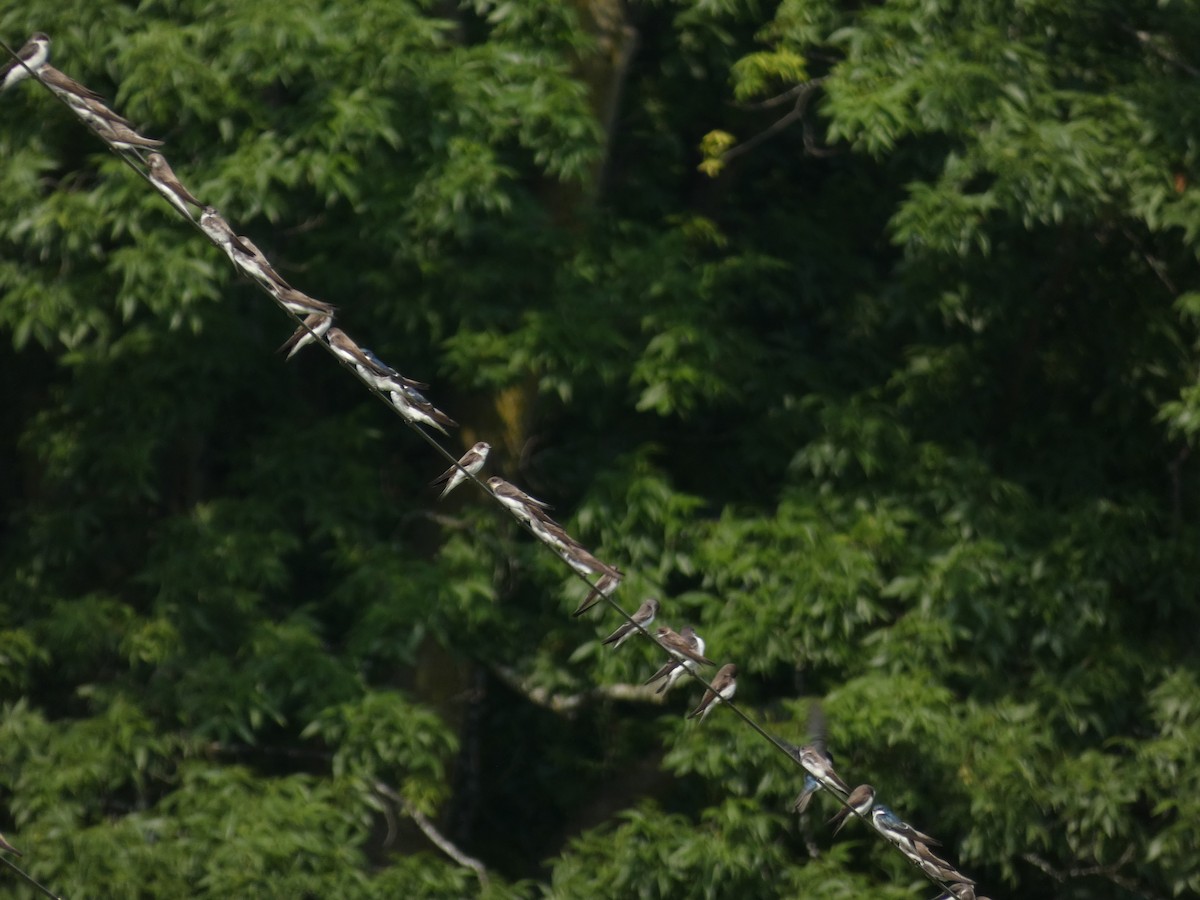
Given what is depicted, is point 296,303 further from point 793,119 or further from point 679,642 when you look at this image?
point 793,119

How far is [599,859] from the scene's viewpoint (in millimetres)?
8500

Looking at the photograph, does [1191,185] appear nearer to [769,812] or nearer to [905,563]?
[905,563]

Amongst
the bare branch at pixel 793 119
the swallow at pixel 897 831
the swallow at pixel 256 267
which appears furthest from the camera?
the bare branch at pixel 793 119

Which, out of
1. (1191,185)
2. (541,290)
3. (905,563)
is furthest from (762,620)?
(1191,185)

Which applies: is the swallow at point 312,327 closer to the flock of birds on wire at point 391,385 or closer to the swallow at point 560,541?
the flock of birds on wire at point 391,385

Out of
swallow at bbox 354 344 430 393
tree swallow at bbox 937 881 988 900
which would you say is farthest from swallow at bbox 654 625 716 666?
swallow at bbox 354 344 430 393

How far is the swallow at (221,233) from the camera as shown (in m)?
6.19

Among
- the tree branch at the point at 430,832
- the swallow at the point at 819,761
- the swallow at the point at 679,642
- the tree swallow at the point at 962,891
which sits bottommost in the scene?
the tree branch at the point at 430,832

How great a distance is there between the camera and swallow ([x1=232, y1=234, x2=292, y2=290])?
5.98 m

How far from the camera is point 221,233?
22.1 ft

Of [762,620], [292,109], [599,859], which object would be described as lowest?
[599,859]

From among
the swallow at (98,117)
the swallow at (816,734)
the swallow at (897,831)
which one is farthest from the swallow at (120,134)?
the swallow at (816,734)

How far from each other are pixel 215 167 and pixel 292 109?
0.39 m

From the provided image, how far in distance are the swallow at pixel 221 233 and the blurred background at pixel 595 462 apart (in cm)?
123
